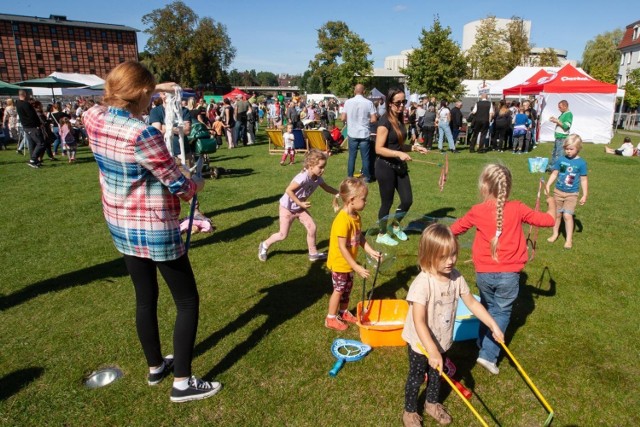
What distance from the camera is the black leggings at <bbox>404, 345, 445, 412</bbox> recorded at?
2.75 metres

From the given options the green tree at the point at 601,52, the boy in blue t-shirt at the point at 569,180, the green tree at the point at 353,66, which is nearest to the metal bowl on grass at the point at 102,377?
the boy in blue t-shirt at the point at 569,180

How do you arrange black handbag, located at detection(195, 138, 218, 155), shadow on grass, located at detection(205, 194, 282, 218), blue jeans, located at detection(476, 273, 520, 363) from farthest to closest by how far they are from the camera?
black handbag, located at detection(195, 138, 218, 155), shadow on grass, located at detection(205, 194, 282, 218), blue jeans, located at detection(476, 273, 520, 363)

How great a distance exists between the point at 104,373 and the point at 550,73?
23612mm

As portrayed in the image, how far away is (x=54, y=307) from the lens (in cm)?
445

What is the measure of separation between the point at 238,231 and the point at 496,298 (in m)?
4.63

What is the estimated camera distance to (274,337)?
3885 mm

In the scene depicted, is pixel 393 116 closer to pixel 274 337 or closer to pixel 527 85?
pixel 274 337

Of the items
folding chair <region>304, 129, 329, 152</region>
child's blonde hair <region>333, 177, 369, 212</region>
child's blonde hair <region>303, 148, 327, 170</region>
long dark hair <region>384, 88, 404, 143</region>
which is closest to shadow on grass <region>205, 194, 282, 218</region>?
child's blonde hair <region>303, 148, 327, 170</region>

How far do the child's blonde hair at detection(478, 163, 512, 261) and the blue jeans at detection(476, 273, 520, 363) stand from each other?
184mm

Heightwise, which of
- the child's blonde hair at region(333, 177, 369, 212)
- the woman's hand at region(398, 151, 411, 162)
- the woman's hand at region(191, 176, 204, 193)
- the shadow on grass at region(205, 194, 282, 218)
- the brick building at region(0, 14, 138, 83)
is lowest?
the shadow on grass at region(205, 194, 282, 218)

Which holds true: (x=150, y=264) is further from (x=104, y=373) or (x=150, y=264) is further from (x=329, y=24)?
(x=329, y=24)

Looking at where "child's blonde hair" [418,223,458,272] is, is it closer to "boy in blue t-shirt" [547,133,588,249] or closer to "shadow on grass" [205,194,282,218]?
"boy in blue t-shirt" [547,133,588,249]

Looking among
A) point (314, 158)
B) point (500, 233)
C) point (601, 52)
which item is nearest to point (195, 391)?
point (500, 233)

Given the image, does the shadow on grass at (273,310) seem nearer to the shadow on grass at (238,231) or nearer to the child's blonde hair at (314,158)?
the child's blonde hair at (314,158)
